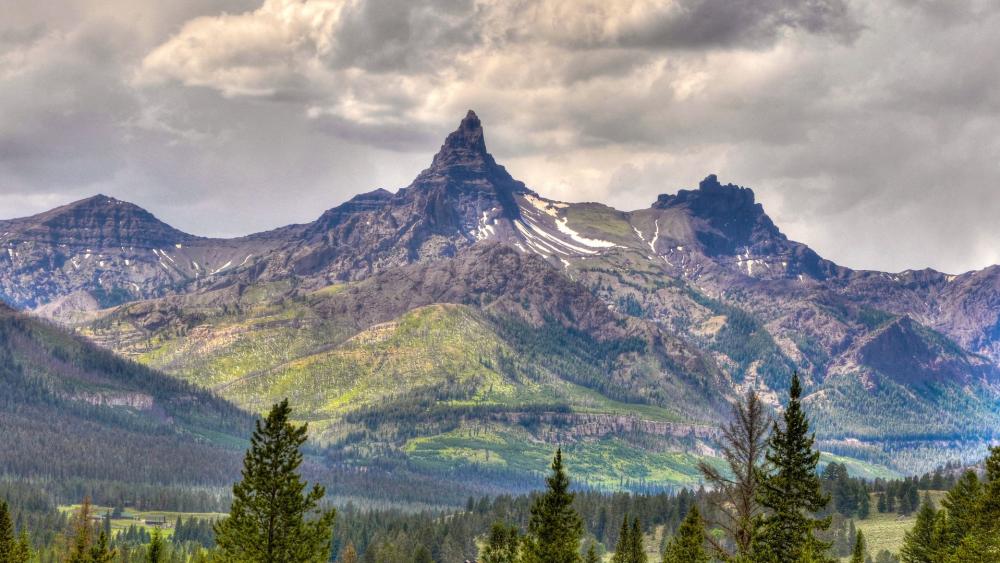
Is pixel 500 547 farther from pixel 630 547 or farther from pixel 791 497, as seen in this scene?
pixel 791 497

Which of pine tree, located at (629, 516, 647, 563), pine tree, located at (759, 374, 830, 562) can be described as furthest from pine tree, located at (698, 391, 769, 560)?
pine tree, located at (629, 516, 647, 563)

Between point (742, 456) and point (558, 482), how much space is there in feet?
66.5

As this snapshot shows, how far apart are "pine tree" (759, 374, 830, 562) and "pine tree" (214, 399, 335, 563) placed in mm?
29101

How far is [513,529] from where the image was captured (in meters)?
125

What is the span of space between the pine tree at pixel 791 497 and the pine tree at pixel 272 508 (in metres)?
29.1

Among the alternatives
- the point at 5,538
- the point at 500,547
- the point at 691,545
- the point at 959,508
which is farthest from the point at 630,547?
the point at 5,538

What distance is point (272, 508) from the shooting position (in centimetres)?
7569

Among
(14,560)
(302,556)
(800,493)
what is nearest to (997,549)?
(800,493)

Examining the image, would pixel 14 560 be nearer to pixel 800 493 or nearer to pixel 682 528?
pixel 682 528

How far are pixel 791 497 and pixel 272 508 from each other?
33.0m

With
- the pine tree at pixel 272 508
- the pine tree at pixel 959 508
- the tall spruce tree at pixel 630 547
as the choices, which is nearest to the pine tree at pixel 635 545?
the tall spruce tree at pixel 630 547

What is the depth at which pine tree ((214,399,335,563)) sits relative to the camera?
7569 cm

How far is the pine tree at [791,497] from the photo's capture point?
216ft

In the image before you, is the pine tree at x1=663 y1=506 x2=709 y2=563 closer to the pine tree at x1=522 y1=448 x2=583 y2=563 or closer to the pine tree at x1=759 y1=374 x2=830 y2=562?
the pine tree at x1=522 y1=448 x2=583 y2=563
